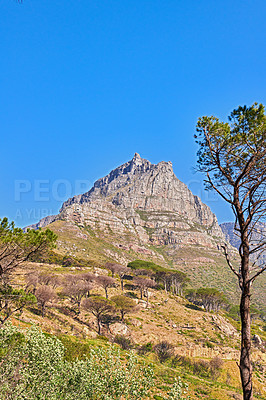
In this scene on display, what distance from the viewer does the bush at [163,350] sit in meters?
30.6

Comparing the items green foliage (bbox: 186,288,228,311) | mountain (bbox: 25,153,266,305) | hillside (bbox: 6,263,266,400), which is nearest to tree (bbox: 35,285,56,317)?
hillside (bbox: 6,263,266,400)

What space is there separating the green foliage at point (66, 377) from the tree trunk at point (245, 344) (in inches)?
115

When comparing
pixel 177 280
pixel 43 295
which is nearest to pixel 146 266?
pixel 177 280

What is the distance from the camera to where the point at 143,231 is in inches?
7421

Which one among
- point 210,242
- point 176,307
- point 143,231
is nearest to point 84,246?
point 176,307

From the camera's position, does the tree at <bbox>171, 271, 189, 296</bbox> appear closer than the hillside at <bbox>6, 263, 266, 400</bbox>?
No

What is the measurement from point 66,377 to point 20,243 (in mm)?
8244

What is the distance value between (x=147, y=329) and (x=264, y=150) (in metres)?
40.3

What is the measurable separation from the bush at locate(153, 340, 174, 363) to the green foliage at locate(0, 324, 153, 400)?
26773mm

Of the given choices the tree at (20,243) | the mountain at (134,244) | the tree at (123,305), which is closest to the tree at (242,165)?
the tree at (20,243)

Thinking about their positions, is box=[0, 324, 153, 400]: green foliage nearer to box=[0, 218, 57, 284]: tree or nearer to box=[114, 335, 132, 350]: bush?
box=[0, 218, 57, 284]: tree

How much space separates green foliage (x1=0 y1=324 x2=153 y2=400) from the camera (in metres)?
7.44

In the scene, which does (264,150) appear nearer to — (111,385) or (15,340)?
(111,385)

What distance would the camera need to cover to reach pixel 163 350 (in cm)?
3219
